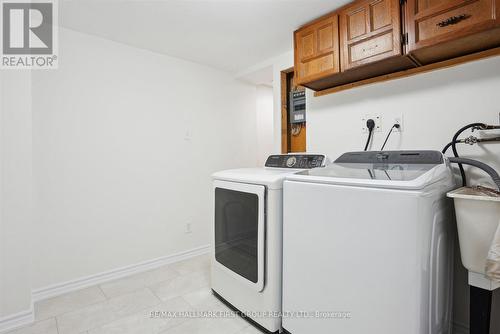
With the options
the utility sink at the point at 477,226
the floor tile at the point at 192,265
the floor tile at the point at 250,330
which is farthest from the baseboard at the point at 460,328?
the floor tile at the point at 192,265

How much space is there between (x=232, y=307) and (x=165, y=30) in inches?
92.5

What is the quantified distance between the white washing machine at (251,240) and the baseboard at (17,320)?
1250mm

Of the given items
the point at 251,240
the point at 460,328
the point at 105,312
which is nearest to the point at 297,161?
the point at 251,240

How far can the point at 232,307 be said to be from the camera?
1835 mm

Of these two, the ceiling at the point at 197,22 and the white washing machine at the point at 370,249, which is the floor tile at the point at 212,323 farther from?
the ceiling at the point at 197,22

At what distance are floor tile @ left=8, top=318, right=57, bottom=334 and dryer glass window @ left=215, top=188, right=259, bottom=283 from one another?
1.15m

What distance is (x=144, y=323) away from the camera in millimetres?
1685

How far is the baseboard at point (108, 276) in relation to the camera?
2.02 metres

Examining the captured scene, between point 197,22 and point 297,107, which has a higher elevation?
point 197,22

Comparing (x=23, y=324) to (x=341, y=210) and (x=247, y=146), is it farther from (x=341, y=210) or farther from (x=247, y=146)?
(x=247, y=146)

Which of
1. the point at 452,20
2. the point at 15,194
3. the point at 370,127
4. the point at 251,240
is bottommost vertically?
the point at 251,240

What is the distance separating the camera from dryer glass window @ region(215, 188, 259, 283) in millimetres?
1589

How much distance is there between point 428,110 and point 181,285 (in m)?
2.36

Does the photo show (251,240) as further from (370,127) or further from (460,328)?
(460,328)
